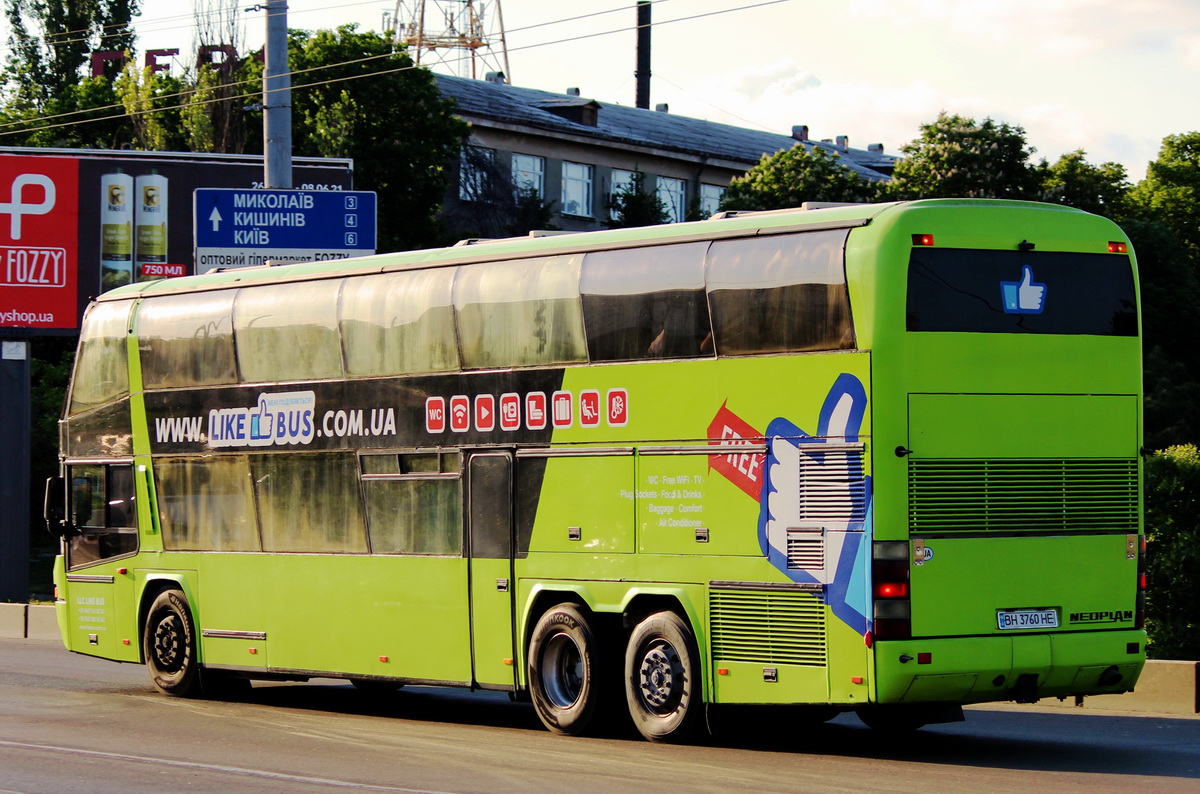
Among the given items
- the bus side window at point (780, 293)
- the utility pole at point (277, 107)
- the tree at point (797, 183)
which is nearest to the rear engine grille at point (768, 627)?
the bus side window at point (780, 293)

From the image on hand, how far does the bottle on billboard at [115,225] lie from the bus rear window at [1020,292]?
21.8 metres

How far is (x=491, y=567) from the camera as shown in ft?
48.2

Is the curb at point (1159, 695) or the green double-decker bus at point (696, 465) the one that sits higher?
the green double-decker bus at point (696, 465)

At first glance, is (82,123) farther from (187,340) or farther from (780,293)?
(780,293)

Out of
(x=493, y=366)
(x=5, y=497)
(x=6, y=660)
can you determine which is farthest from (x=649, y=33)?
(x=493, y=366)

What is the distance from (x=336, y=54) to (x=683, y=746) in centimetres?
4274

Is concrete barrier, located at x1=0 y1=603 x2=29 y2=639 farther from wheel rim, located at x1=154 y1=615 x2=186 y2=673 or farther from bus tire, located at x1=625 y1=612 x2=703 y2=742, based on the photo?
bus tire, located at x1=625 y1=612 x2=703 y2=742

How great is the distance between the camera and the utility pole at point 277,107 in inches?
874

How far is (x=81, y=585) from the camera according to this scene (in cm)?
1903

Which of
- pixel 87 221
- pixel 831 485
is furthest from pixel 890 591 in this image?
pixel 87 221

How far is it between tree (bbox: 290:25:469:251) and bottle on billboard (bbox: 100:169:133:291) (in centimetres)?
1990

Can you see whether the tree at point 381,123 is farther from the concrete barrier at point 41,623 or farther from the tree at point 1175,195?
the tree at point 1175,195

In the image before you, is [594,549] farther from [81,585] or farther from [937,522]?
[81,585]

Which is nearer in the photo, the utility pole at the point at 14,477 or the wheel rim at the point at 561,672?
the wheel rim at the point at 561,672
